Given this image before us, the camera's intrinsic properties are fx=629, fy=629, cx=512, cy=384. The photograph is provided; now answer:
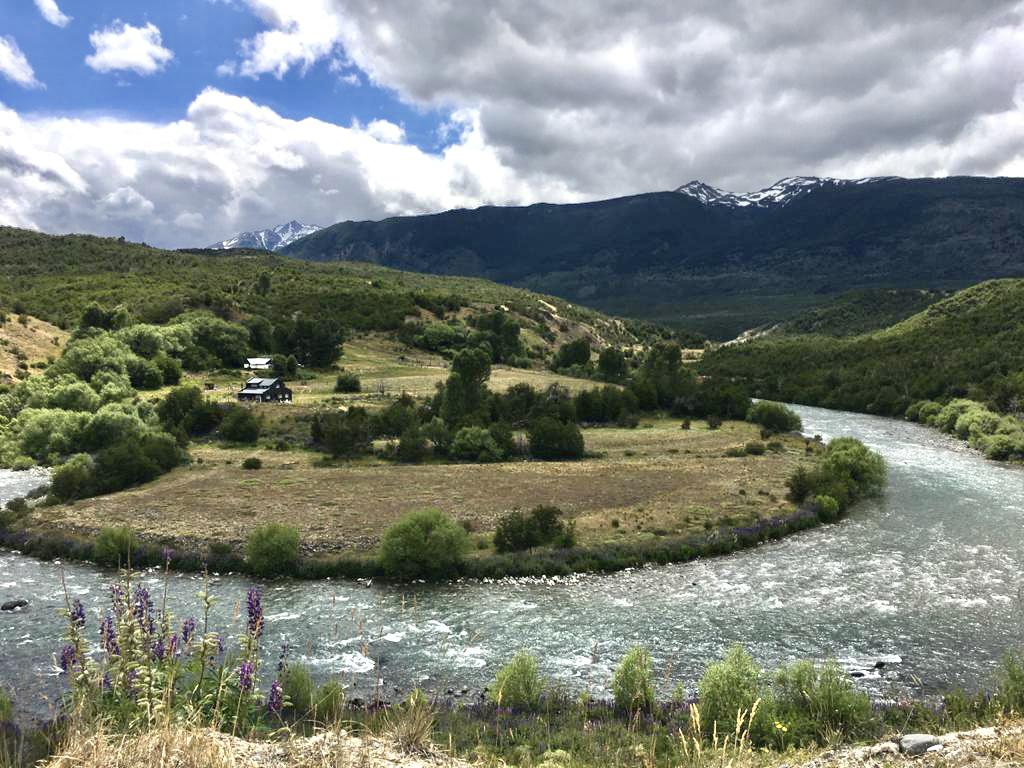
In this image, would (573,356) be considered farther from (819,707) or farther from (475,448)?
(819,707)

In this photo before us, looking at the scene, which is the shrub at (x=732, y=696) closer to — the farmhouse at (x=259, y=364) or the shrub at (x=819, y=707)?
the shrub at (x=819, y=707)

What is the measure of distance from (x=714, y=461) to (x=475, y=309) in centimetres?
9722

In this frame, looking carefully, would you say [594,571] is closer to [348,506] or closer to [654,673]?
[654,673]

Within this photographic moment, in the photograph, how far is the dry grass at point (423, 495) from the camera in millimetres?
34719

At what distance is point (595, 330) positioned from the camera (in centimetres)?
16038

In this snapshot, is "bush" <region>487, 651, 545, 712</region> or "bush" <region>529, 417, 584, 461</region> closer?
"bush" <region>487, 651, 545, 712</region>

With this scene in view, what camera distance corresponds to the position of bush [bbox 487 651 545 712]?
56.6ft

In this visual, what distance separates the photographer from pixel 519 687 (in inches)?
688

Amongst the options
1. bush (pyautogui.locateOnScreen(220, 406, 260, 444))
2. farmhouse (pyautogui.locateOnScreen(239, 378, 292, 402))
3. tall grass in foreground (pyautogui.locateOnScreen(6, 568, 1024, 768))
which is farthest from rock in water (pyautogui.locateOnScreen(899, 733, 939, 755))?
farmhouse (pyautogui.locateOnScreen(239, 378, 292, 402))

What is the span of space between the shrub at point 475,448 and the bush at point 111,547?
26.7 meters

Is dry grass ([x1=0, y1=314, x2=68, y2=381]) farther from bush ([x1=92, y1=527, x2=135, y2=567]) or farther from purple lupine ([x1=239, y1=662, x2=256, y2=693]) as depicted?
purple lupine ([x1=239, y1=662, x2=256, y2=693])

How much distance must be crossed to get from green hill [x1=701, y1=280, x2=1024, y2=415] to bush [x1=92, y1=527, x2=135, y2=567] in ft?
259

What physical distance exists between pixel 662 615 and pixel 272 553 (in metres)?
17.8

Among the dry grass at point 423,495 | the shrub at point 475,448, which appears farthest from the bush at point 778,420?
the shrub at point 475,448
